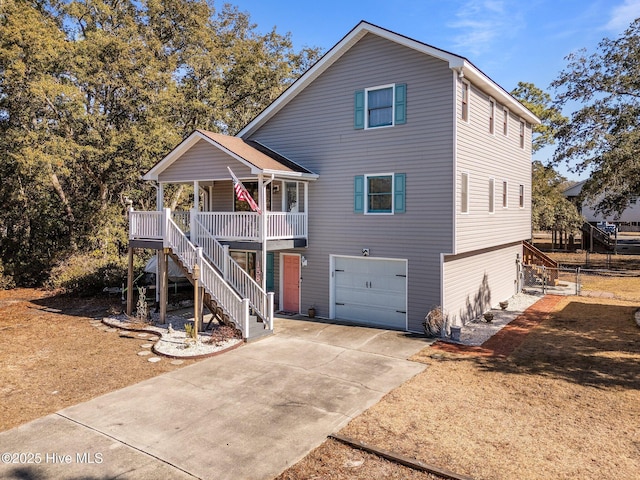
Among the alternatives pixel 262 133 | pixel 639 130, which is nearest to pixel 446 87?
pixel 262 133

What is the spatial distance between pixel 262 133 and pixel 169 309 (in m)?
8.05

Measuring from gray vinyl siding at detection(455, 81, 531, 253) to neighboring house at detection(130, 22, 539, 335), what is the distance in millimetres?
85

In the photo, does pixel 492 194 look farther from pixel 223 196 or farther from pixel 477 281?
pixel 223 196

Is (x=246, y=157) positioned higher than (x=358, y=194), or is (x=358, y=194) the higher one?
(x=246, y=157)

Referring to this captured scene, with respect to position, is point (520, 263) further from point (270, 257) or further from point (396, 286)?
point (270, 257)

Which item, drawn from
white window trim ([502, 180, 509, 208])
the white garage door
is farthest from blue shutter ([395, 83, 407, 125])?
white window trim ([502, 180, 509, 208])

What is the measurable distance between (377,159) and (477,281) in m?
6.12

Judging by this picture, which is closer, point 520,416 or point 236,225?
point 520,416

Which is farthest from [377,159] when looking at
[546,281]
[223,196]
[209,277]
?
[546,281]

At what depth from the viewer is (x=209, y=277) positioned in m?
13.5

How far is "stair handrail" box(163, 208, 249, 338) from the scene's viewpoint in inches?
510

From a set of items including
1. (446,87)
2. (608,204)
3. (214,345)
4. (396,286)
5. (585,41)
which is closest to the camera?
(214,345)

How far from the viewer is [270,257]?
17.5 m

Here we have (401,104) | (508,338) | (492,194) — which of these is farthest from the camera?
(492,194)
